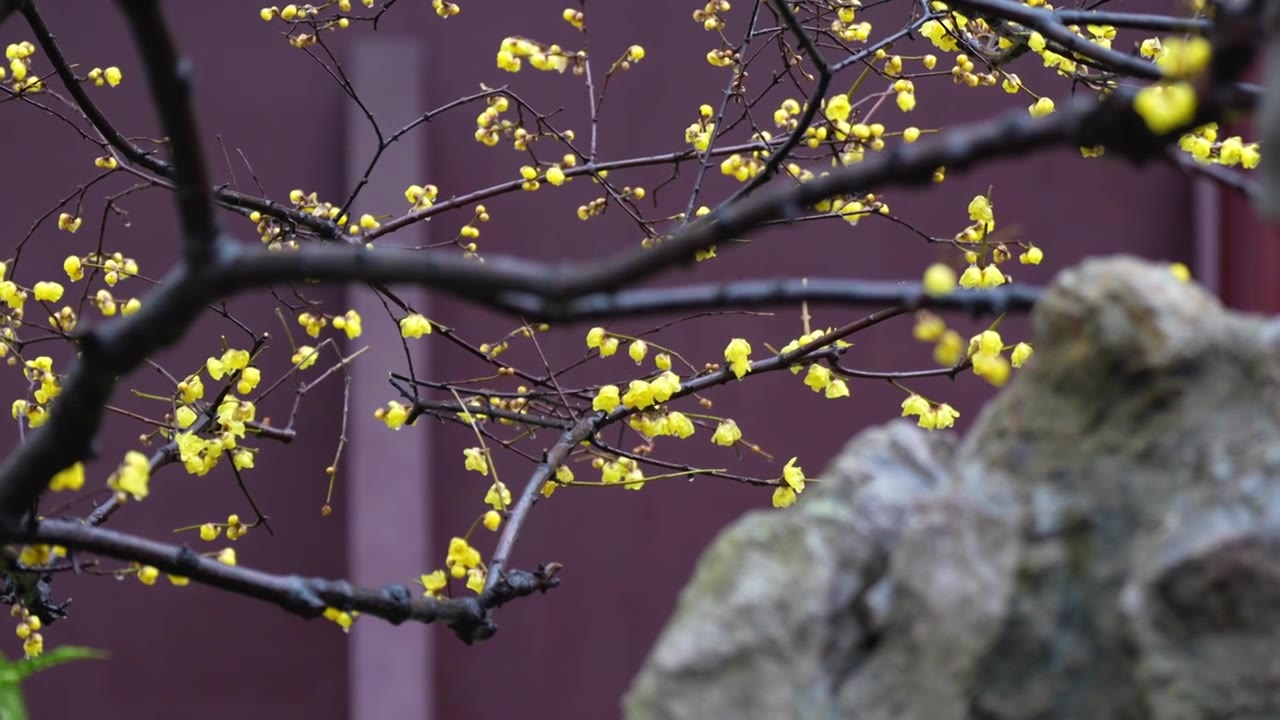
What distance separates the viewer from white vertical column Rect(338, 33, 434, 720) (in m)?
2.01

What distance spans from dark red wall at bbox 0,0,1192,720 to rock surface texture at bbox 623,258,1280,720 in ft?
5.01

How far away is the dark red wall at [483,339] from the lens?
212 centimetres

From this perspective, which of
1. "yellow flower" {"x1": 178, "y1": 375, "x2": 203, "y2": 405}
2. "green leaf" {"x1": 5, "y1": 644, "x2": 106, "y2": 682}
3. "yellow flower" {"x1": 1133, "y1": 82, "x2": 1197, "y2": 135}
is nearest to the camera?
"yellow flower" {"x1": 1133, "y1": 82, "x2": 1197, "y2": 135}

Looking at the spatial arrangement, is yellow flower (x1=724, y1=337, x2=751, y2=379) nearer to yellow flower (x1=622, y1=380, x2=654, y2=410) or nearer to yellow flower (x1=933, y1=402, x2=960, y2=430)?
yellow flower (x1=622, y1=380, x2=654, y2=410)

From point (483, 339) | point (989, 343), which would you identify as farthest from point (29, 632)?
point (483, 339)

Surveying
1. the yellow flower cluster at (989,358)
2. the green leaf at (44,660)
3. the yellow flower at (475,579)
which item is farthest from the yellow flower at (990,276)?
the green leaf at (44,660)

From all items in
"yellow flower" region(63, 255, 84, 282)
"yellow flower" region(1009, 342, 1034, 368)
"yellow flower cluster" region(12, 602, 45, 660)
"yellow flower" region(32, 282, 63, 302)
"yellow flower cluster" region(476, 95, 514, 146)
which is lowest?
"yellow flower cluster" region(12, 602, 45, 660)

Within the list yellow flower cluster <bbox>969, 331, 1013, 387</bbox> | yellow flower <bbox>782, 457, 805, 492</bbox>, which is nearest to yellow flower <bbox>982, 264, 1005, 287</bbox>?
yellow flower cluster <bbox>969, 331, 1013, 387</bbox>

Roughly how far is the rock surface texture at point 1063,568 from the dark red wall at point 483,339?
153 centimetres

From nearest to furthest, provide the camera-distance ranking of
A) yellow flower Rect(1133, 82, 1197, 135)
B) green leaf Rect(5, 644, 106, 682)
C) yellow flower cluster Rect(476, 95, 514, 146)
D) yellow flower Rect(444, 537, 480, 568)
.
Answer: yellow flower Rect(1133, 82, 1197, 135)
green leaf Rect(5, 644, 106, 682)
yellow flower Rect(444, 537, 480, 568)
yellow flower cluster Rect(476, 95, 514, 146)

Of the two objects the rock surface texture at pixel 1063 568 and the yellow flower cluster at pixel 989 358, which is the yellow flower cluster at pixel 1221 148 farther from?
the rock surface texture at pixel 1063 568

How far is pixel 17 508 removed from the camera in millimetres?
707

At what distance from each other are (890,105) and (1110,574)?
181cm

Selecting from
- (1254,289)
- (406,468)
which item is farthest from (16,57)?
(1254,289)
